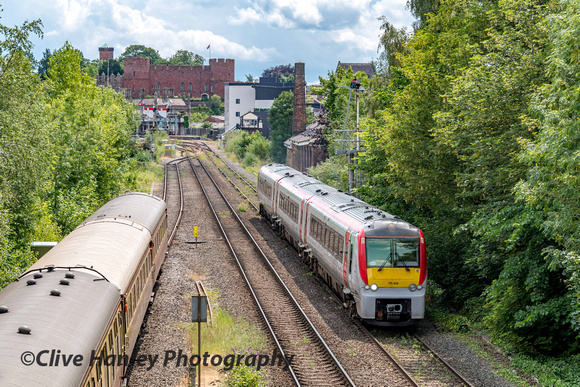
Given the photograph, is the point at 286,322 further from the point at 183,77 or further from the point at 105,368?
the point at 183,77

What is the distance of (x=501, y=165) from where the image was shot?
51.5 feet

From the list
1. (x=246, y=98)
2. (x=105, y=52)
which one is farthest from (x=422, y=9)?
(x=105, y=52)

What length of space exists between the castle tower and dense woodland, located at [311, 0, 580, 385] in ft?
550

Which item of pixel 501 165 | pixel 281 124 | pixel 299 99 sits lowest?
pixel 501 165

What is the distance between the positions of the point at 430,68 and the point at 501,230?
8.31 meters

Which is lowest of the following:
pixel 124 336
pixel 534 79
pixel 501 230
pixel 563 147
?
pixel 124 336

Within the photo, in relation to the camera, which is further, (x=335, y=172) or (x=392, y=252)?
(x=335, y=172)

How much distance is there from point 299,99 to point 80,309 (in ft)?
173

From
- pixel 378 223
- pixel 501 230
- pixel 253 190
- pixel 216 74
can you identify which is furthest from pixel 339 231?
pixel 216 74

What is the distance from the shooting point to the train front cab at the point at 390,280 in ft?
49.2

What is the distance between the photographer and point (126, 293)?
38.0 ft

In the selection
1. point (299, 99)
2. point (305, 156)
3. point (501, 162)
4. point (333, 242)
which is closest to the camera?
point (501, 162)

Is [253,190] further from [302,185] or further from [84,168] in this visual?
[302,185]

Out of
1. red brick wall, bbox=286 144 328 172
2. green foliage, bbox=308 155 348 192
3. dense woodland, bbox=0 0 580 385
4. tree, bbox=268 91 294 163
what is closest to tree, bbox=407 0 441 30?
dense woodland, bbox=0 0 580 385
